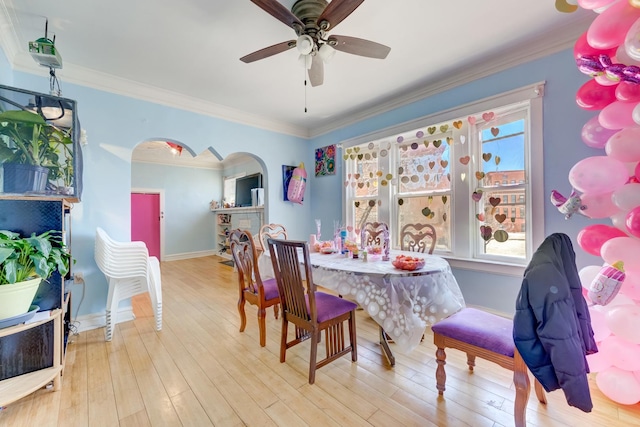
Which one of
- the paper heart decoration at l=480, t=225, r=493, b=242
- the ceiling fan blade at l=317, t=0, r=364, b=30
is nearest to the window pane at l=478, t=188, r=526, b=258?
the paper heart decoration at l=480, t=225, r=493, b=242

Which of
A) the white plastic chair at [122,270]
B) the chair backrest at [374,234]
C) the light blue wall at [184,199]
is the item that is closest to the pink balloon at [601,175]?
the chair backrest at [374,234]

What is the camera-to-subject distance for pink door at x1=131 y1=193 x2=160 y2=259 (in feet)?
19.4

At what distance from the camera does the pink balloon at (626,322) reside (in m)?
1.31

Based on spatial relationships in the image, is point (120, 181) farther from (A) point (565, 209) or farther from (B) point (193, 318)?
(A) point (565, 209)

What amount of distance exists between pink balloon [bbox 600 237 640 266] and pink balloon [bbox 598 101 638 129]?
63 centimetres

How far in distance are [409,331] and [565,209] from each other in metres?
1.24

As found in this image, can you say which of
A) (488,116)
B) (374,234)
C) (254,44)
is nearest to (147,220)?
(254,44)

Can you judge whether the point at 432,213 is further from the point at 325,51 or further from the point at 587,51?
the point at 325,51

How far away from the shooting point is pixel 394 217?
3.47 meters

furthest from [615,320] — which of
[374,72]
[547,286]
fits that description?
[374,72]

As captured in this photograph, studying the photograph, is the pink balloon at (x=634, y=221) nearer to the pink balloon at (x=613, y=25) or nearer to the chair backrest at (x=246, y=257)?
the pink balloon at (x=613, y=25)

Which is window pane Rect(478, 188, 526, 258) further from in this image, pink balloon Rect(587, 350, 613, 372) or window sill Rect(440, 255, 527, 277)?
pink balloon Rect(587, 350, 613, 372)

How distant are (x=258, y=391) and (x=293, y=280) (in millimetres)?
724

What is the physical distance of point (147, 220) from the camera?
604cm
